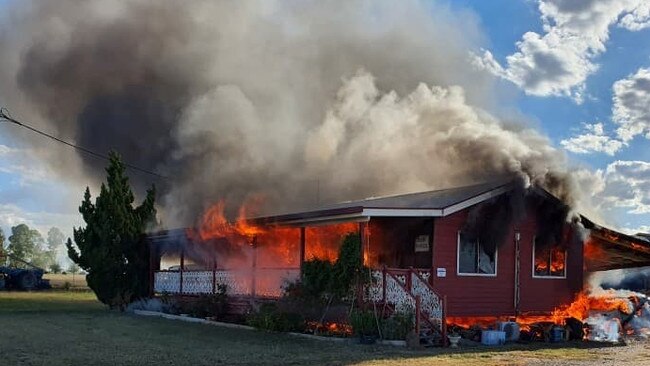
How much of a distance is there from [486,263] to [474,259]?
0.40 m

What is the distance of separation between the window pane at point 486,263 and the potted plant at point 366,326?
4.31m

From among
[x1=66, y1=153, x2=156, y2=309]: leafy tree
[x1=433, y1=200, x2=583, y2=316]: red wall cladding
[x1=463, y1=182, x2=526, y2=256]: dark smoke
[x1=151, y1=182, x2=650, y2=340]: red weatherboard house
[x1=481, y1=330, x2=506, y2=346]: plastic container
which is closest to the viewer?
[x1=481, y1=330, x2=506, y2=346]: plastic container

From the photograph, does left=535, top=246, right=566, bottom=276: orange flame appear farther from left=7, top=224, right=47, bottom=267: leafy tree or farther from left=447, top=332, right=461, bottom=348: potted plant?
→ left=7, top=224, right=47, bottom=267: leafy tree

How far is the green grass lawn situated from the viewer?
507 inches

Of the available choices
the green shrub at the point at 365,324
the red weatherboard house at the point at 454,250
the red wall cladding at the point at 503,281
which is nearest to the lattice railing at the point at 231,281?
the red weatherboard house at the point at 454,250

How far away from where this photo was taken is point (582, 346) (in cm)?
1705

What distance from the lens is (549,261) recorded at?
20.9m

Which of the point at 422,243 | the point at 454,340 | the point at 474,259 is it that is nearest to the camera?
the point at 454,340

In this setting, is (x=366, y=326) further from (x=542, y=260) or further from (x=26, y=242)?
(x=26, y=242)

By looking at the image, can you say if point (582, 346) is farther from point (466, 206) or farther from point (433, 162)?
point (433, 162)

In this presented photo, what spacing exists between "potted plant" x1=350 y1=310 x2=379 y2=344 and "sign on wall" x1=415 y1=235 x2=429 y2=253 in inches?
142

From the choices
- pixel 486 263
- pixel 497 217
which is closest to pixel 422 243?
pixel 486 263

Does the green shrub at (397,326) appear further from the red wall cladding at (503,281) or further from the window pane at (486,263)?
the window pane at (486,263)

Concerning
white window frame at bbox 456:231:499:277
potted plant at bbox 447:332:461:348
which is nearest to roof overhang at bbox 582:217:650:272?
white window frame at bbox 456:231:499:277
